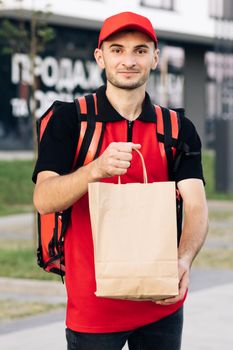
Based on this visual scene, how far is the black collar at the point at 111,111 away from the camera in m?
3.86

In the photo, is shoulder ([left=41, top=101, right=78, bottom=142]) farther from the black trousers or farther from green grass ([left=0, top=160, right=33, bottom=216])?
green grass ([left=0, top=160, right=33, bottom=216])

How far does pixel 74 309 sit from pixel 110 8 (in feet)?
123

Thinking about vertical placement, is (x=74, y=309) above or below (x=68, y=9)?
below

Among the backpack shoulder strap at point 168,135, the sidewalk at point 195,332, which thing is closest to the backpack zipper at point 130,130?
the backpack shoulder strap at point 168,135

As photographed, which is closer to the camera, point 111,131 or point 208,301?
point 111,131

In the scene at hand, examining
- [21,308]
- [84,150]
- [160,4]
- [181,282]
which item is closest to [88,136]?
[84,150]

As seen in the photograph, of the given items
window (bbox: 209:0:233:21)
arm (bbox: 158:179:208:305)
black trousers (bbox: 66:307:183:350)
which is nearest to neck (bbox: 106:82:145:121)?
arm (bbox: 158:179:208:305)

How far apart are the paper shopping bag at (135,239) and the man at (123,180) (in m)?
0.14

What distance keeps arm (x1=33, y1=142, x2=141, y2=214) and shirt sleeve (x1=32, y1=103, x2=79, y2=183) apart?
0.03m

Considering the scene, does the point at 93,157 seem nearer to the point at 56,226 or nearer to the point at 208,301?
the point at 56,226

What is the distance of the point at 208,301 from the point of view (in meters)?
9.82

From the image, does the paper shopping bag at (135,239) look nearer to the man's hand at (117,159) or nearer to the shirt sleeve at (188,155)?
the man's hand at (117,159)

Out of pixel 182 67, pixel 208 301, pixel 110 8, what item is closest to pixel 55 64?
pixel 110 8

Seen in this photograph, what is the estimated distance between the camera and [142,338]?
157 inches
